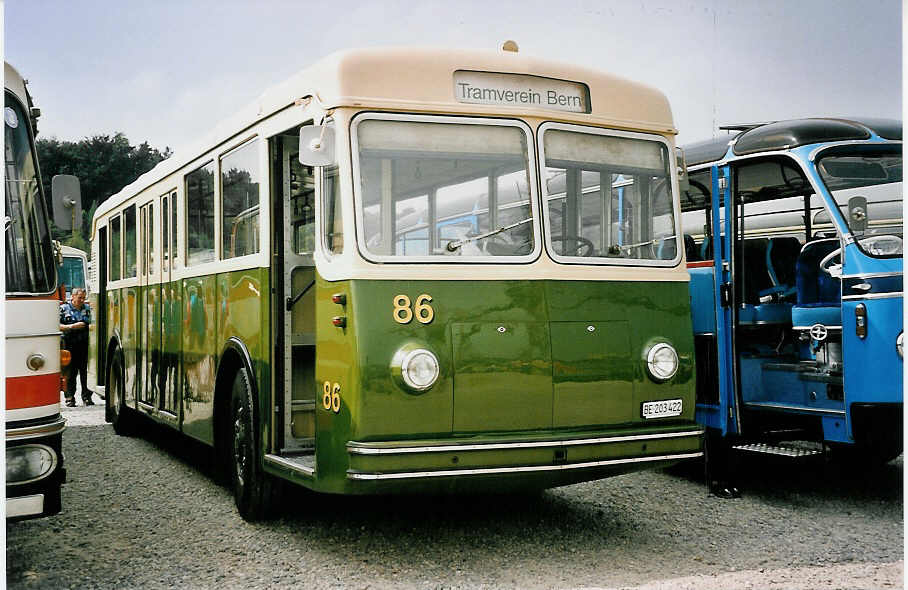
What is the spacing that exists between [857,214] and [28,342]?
5108mm

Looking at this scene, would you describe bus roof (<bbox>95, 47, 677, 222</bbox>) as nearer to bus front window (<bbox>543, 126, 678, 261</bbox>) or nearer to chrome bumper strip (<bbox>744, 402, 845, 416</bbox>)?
bus front window (<bbox>543, 126, 678, 261</bbox>)

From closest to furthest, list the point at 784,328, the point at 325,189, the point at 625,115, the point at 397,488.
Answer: the point at 397,488, the point at 325,189, the point at 625,115, the point at 784,328

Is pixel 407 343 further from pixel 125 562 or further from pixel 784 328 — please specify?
pixel 784 328

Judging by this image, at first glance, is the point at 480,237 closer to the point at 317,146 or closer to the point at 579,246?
the point at 579,246

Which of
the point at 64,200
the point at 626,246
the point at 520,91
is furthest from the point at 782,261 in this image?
the point at 64,200

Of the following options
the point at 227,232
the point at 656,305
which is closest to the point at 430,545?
the point at 656,305

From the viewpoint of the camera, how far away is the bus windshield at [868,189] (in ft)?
22.7

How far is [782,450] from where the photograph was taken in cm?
746

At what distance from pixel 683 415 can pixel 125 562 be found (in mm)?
3330

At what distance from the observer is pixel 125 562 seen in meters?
6.04

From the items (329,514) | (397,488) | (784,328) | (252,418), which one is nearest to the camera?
(397,488)

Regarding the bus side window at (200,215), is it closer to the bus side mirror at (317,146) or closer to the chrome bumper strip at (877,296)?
the bus side mirror at (317,146)

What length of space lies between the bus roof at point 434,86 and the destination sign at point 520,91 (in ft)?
0.11

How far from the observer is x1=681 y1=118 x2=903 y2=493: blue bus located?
267 inches
